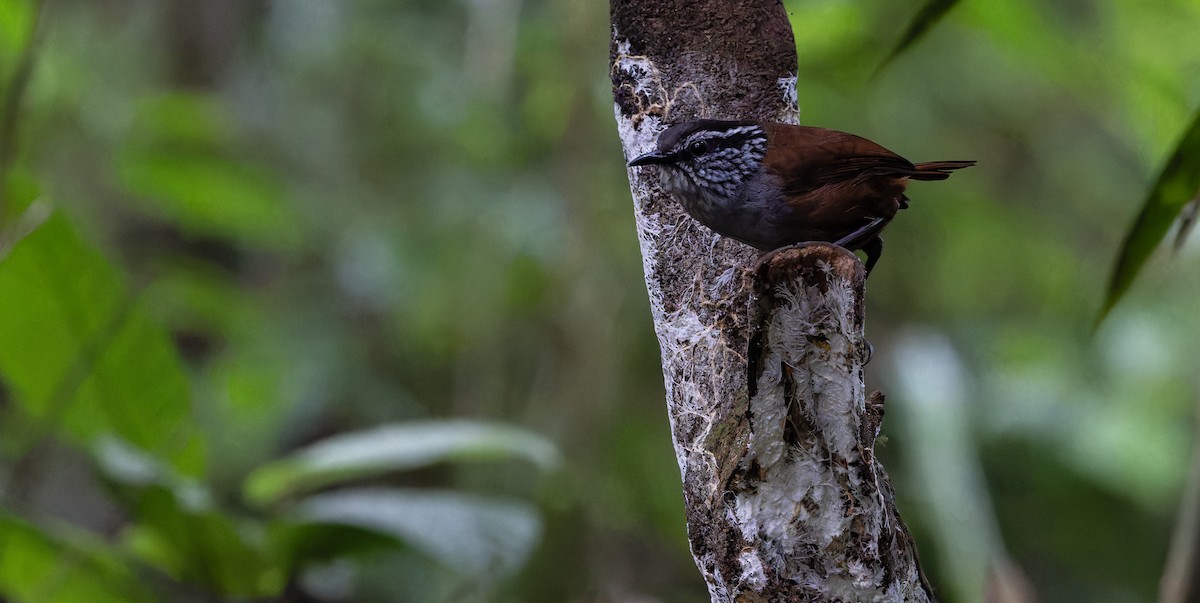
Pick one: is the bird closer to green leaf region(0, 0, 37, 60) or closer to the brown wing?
the brown wing

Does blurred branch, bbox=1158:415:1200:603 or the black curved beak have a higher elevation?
the black curved beak

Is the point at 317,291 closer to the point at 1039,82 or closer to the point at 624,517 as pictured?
the point at 624,517

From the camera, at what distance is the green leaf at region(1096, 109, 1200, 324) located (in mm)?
1305

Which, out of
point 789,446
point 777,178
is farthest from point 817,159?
point 789,446

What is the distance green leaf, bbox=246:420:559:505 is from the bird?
115 centimetres

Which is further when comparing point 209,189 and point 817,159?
point 209,189

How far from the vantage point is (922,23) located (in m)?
1.34

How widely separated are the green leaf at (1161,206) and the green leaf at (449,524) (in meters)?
1.23

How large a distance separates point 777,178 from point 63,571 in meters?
1.74

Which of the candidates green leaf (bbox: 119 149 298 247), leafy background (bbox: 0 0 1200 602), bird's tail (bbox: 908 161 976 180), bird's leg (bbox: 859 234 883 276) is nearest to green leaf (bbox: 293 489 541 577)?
leafy background (bbox: 0 0 1200 602)

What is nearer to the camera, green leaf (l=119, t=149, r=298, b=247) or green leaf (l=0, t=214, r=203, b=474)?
green leaf (l=0, t=214, r=203, b=474)

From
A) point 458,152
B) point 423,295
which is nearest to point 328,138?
point 458,152

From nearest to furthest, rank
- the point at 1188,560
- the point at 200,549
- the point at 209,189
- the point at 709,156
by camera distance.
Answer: the point at 709,156 < the point at 1188,560 < the point at 200,549 < the point at 209,189

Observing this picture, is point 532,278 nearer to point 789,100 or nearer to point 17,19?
point 17,19
